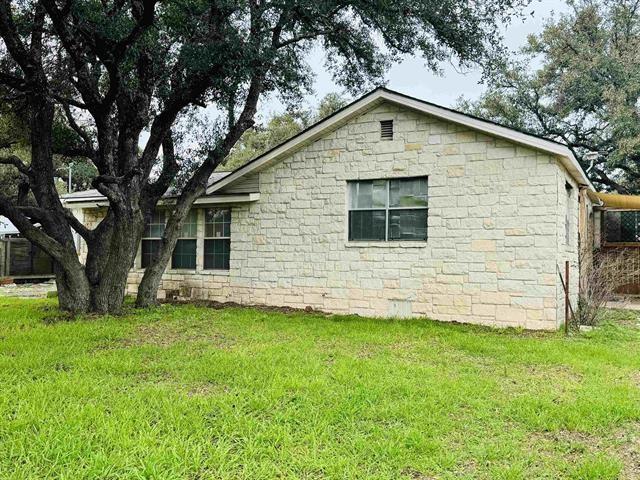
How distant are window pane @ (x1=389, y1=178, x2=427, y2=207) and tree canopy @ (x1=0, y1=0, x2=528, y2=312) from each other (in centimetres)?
322

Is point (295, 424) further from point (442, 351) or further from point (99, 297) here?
point (99, 297)

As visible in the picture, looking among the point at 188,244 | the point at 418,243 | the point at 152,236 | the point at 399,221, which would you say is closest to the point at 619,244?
the point at 418,243

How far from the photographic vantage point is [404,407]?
174 inches

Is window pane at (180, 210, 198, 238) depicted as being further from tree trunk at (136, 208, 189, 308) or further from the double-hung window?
tree trunk at (136, 208, 189, 308)

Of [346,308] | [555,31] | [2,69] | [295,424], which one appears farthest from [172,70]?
[555,31]

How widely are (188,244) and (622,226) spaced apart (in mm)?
14183

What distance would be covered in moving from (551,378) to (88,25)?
342 inches

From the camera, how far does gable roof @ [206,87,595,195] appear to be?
347 inches

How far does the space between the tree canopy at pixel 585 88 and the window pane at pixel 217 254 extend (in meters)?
13.7

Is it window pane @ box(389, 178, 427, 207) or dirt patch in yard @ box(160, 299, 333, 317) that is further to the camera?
dirt patch in yard @ box(160, 299, 333, 317)

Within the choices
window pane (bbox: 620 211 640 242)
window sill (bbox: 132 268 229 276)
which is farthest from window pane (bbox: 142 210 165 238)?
window pane (bbox: 620 211 640 242)

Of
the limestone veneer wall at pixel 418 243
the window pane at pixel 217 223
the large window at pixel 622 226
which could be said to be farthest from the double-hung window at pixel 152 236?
the large window at pixel 622 226

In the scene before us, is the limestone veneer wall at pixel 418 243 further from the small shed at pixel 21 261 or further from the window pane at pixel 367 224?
the small shed at pixel 21 261

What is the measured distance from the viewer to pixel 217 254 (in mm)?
12547
